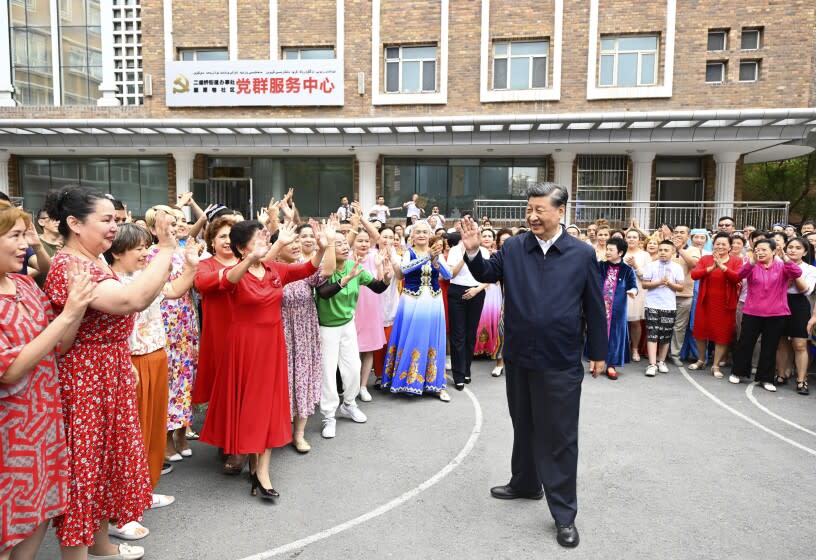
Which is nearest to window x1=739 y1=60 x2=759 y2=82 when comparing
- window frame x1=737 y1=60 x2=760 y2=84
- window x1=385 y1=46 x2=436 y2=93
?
window frame x1=737 y1=60 x2=760 y2=84

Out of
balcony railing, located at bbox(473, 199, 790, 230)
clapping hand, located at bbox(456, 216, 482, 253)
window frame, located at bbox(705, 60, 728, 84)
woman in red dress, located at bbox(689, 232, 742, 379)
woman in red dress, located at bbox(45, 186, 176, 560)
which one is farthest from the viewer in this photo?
window frame, located at bbox(705, 60, 728, 84)

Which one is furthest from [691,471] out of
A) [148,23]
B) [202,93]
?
[148,23]

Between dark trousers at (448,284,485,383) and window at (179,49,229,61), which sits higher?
window at (179,49,229,61)

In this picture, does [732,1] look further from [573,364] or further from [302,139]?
[573,364]

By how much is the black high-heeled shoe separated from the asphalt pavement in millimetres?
67

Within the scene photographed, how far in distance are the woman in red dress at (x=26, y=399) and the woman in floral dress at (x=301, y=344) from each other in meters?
2.32

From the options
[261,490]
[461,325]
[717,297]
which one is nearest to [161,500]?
[261,490]

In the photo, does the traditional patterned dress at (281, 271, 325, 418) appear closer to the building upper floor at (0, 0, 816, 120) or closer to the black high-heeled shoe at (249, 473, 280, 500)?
the black high-heeled shoe at (249, 473, 280, 500)

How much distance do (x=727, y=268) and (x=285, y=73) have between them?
15503 mm

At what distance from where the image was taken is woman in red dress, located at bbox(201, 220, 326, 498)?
12.8ft

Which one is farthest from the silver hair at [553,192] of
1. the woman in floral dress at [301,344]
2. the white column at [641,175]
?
the white column at [641,175]

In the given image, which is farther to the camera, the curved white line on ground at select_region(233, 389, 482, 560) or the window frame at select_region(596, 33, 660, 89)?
the window frame at select_region(596, 33, 660, 89)

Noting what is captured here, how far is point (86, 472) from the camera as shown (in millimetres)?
2779

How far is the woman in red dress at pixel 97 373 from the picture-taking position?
2.66 meters
